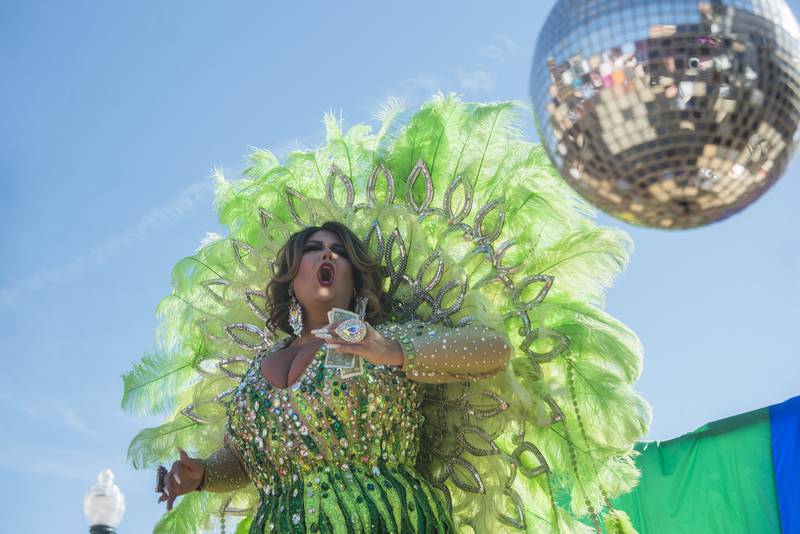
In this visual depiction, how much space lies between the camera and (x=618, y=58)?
1588mm

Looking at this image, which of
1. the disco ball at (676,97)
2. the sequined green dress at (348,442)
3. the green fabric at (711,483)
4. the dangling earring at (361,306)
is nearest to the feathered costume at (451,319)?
the sequined green dress at (348,442)

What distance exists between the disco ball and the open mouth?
2.05 m

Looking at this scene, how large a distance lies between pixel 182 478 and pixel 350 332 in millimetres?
916

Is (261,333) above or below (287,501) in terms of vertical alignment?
above

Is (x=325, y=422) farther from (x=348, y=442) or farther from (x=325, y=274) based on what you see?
(x=325, y=274)

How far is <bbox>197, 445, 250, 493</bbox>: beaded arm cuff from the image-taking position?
3723mm

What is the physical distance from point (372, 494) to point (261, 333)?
37.8 inches

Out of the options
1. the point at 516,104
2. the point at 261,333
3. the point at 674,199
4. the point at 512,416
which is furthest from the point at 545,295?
the point at 674,199

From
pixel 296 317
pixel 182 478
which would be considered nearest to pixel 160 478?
pixel 182 478

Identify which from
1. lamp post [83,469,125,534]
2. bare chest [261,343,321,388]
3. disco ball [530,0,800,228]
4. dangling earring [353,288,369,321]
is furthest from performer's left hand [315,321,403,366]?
lamp post [83,469,125,534]

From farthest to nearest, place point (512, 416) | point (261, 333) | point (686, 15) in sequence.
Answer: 1. point (261, 333)
2. point (512, 416)
3. point (686, 15)

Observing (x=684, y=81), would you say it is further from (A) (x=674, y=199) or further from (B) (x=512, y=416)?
(B) (x=512, y=416)

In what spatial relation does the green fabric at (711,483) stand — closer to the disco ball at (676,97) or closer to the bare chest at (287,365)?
the bare chest at (287,365)

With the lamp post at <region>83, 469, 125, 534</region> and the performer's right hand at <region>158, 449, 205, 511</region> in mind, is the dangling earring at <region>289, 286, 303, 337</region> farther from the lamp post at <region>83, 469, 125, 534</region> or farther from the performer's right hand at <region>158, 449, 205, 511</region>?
the lamp post at <region>83, 469, 125, 534</region>
